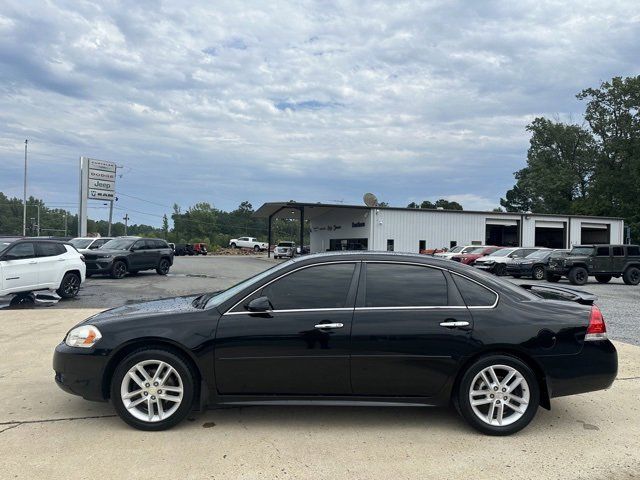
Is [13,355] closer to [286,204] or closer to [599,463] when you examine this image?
[599,463]

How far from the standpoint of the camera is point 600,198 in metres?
60.5

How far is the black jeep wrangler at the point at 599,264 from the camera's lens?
19453mm

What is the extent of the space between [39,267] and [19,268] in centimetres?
56

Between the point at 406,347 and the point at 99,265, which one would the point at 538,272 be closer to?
the point at 99,265

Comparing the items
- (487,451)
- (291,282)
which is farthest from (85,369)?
(487,451)

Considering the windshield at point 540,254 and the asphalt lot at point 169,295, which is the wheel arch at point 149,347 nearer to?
the asphalt lot at point 169,295

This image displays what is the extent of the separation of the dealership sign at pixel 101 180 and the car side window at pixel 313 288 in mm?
39306

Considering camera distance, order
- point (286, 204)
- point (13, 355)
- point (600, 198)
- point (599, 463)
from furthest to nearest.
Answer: point (600, 198) < point (286, 204) < point (13, 355) < point (599, 463)

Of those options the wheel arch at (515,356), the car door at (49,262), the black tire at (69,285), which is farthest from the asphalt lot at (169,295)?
the wheel arch at (515,356)

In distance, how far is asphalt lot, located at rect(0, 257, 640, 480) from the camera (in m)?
Result: 3.38

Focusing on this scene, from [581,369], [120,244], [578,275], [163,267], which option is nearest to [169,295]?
[120,244]

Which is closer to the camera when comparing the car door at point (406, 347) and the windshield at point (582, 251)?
the car door at point (406, 347)

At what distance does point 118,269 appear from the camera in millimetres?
18891

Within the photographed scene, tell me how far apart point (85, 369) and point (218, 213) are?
128228mm
